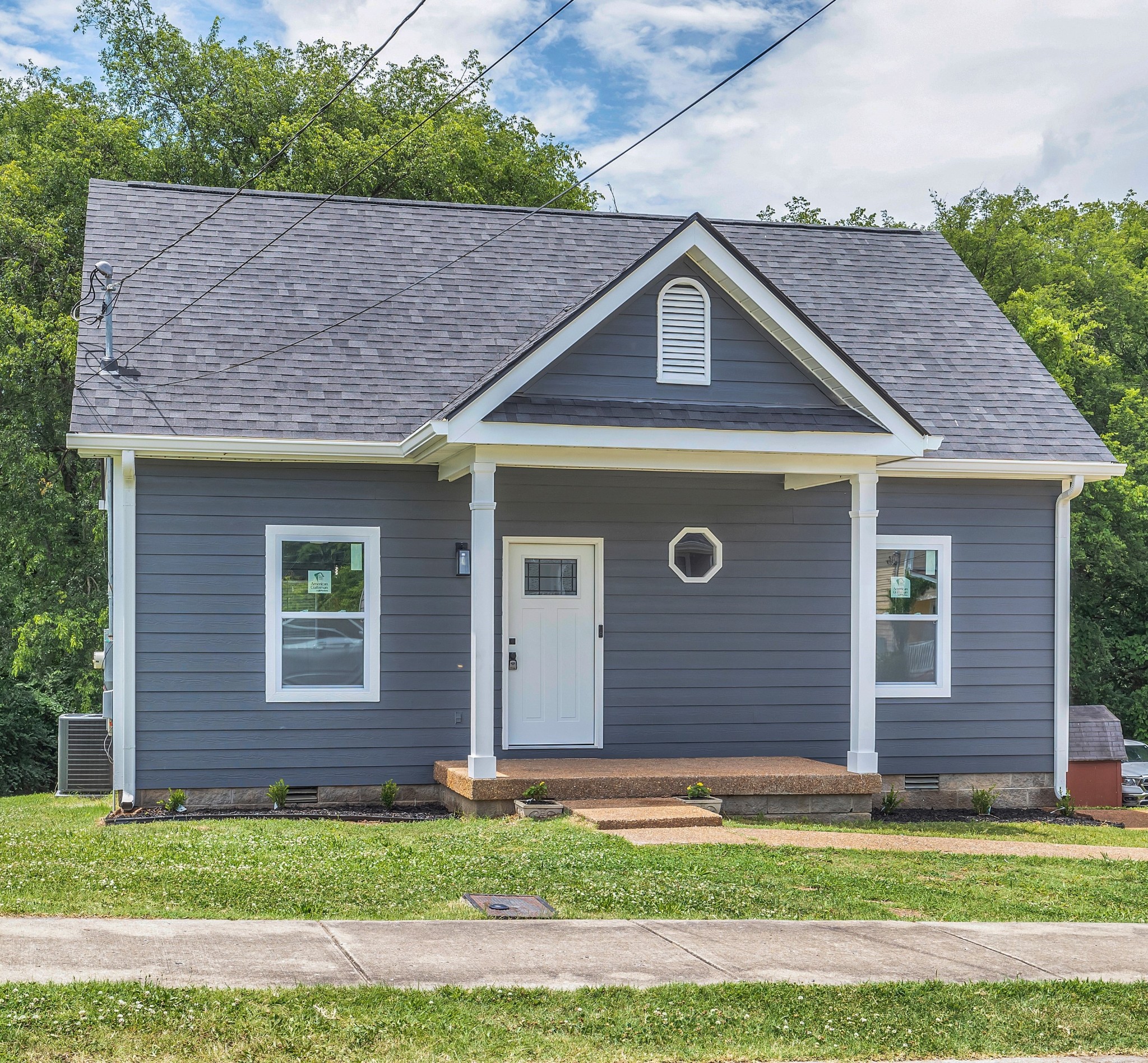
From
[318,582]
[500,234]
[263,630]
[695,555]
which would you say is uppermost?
[500,234]

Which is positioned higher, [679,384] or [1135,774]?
[679,384]

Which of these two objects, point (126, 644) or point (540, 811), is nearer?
point (540, 811)

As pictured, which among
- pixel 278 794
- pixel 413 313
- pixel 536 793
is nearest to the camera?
pixel 536 793

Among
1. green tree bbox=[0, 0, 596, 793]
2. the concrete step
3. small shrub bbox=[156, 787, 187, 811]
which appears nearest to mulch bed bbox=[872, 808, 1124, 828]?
the concrete step

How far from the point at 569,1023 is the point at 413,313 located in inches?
385

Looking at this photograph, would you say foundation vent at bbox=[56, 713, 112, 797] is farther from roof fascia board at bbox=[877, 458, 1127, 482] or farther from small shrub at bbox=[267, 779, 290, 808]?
roof fascia board at bbox=[877, 458, 1127, 482]

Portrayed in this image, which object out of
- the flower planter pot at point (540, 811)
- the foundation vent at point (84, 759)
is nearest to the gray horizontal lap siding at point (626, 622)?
the flower planter pot at point (540, 811)

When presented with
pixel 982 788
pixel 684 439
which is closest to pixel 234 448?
pixel 684 439

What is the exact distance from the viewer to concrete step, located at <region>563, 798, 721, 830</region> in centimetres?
1020

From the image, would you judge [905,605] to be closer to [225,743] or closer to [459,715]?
[459,715]

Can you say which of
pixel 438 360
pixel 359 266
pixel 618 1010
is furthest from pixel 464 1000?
pixel 359 266

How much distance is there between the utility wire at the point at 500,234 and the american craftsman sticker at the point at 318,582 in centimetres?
215

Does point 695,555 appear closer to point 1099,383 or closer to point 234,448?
point 234,448

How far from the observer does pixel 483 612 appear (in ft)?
36.2
